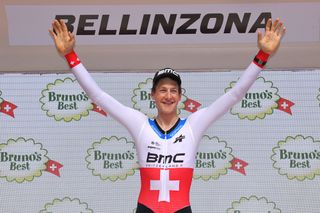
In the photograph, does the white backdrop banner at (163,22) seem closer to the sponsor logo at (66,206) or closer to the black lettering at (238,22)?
the black lettering at (238,22)

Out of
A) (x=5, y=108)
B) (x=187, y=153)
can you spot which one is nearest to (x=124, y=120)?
(x=187, y=153)

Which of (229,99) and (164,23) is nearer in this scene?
(229,99)

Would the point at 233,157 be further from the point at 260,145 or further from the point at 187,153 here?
the point at 187,153

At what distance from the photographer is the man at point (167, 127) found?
284 cm

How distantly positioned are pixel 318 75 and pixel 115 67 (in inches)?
67.1

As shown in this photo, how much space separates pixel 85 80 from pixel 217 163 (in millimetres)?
2119

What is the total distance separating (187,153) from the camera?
2.90 meters

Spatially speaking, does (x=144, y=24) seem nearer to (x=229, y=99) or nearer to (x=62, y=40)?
(x=62, y=40)

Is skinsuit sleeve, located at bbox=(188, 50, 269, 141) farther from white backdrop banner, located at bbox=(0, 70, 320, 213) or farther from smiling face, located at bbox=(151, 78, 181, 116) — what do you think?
white backdrop banner, located at bbox=(0, 70, 320, 213)

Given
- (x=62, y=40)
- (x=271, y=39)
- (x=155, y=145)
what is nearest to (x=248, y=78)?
(x=271, y=39)

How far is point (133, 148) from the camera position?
476cm

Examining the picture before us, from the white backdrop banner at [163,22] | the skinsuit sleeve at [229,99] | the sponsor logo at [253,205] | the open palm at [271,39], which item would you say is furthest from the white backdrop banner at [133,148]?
the open palm at [271,39]

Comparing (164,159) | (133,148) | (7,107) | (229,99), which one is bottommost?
(164,159)

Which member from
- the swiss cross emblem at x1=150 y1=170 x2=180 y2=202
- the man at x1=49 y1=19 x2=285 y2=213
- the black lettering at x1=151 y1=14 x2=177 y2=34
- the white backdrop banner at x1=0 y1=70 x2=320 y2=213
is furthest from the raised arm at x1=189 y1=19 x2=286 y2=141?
the black lettering at x1=151 y1=14 x2=177 y2=34
